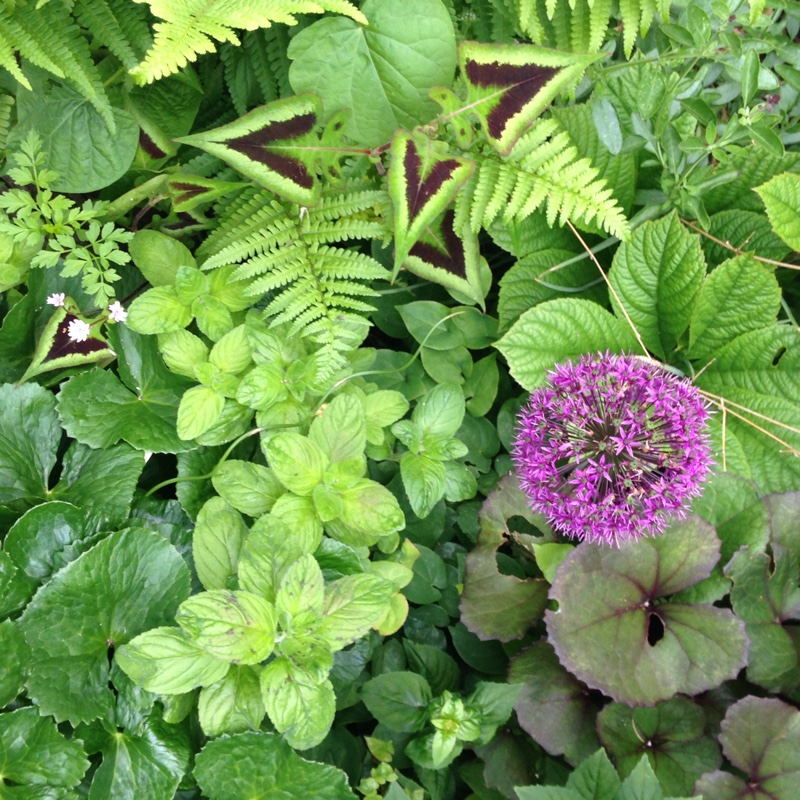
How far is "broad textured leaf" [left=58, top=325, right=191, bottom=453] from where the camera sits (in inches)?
50.0

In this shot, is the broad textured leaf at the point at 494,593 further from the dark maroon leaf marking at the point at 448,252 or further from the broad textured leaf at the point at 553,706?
the dark maroon leaf marking at the point at 448,252

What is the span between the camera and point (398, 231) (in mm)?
1167

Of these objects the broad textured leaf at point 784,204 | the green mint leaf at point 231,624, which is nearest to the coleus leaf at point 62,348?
the green mint leaf at point 231,624

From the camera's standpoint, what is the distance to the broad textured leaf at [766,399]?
4.62 feet

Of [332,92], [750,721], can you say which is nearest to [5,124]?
[332,92]

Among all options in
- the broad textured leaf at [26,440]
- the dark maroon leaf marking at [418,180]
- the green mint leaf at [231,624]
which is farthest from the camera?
the broad textured leaf at [26,440]

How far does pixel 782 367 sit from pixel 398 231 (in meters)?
0.85

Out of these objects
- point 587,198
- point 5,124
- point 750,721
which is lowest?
point 750,721

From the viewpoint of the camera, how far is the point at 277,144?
1.18m

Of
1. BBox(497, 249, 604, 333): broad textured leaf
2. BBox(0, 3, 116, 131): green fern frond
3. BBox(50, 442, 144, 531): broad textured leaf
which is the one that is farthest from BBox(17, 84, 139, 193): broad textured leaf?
BBox(497, 249, 604, 333): broad textured leaf

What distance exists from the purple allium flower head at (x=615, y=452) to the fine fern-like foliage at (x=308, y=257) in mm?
391

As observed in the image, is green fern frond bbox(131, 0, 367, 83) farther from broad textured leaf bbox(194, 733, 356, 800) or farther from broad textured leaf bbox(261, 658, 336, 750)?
broad textured leaf bbox(194, 733, 356, 800)

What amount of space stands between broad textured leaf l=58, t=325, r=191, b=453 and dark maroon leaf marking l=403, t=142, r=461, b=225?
0.57 m

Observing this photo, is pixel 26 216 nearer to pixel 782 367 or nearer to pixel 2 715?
pixel 2 715
